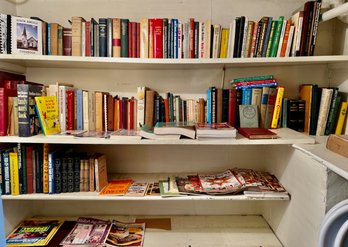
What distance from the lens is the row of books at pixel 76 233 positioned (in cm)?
128

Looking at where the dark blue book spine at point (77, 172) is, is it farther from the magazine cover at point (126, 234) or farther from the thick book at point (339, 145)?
the thick book at point (339, 145)

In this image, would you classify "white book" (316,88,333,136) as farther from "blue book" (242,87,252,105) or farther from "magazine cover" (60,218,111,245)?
"magazine cover" (60,218,111,245)

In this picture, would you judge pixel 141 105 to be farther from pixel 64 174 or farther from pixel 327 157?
pixel 327 157

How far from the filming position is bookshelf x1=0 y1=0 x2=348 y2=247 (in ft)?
4.10

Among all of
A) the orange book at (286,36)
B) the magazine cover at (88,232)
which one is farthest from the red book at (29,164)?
the orange book at (286,36)

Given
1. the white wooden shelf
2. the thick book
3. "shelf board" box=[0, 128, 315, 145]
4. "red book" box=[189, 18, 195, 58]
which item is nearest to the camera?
the white wooden shelf

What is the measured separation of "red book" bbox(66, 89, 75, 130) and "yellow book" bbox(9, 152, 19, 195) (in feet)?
0.96

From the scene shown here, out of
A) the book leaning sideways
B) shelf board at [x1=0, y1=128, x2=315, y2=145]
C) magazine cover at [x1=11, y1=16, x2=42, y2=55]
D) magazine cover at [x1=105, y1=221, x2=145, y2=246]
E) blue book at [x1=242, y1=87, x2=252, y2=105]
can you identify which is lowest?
the book leaning sideways

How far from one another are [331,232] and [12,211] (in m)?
1.60

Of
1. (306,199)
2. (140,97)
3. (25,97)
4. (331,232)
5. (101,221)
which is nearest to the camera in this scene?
(331,232)

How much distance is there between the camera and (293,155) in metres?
1.21

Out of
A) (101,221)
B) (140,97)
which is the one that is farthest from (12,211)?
(140,97)

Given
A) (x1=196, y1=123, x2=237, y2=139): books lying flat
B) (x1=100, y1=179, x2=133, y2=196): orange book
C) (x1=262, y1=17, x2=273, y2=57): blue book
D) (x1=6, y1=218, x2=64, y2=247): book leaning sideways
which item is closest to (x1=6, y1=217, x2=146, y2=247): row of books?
(x1=6, y1=218, x2=64, y2=247): book leaning sideways

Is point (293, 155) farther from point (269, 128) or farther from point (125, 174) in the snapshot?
point (125, 174)
